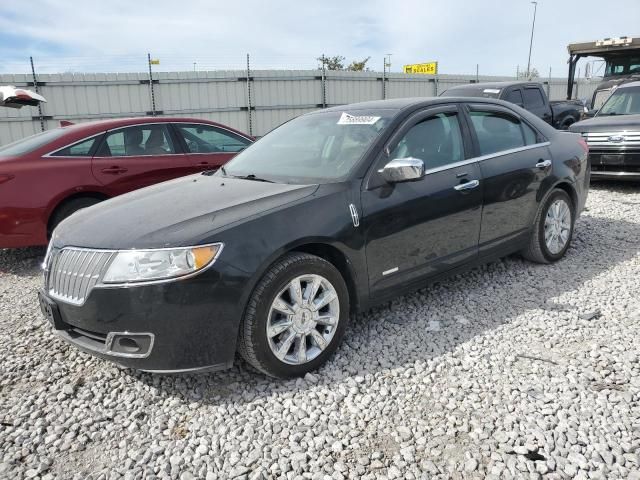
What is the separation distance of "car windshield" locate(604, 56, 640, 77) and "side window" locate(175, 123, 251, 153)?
12005mm

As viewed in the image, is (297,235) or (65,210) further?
(65,210)

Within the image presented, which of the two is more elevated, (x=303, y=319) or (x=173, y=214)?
(x=173, y=214)

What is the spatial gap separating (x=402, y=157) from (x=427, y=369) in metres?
1.45

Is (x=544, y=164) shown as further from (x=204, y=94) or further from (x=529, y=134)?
(x=204, y=94)

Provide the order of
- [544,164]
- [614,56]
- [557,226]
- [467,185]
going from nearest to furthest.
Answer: [467,185] → [544,164] → [557,226] → [614,56]

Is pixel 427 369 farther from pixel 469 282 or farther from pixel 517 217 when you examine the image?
pixel 517 217

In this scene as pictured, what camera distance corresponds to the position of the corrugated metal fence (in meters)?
13.3

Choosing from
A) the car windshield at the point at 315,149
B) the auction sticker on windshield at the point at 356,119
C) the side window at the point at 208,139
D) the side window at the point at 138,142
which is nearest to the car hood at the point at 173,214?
the car windshield at the point at 315,149

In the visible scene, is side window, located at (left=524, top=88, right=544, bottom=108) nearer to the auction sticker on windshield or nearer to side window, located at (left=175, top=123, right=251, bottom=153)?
side window, located at (left=175, top=123, right=251, bottom=153)

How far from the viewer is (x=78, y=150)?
5566mm

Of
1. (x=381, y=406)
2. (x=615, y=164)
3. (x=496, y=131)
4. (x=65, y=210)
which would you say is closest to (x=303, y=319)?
(x=381, y=406)

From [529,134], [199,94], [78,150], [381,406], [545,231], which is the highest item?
[199,94]

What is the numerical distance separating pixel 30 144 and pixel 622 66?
14.6 m

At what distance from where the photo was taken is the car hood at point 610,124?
306 inches
